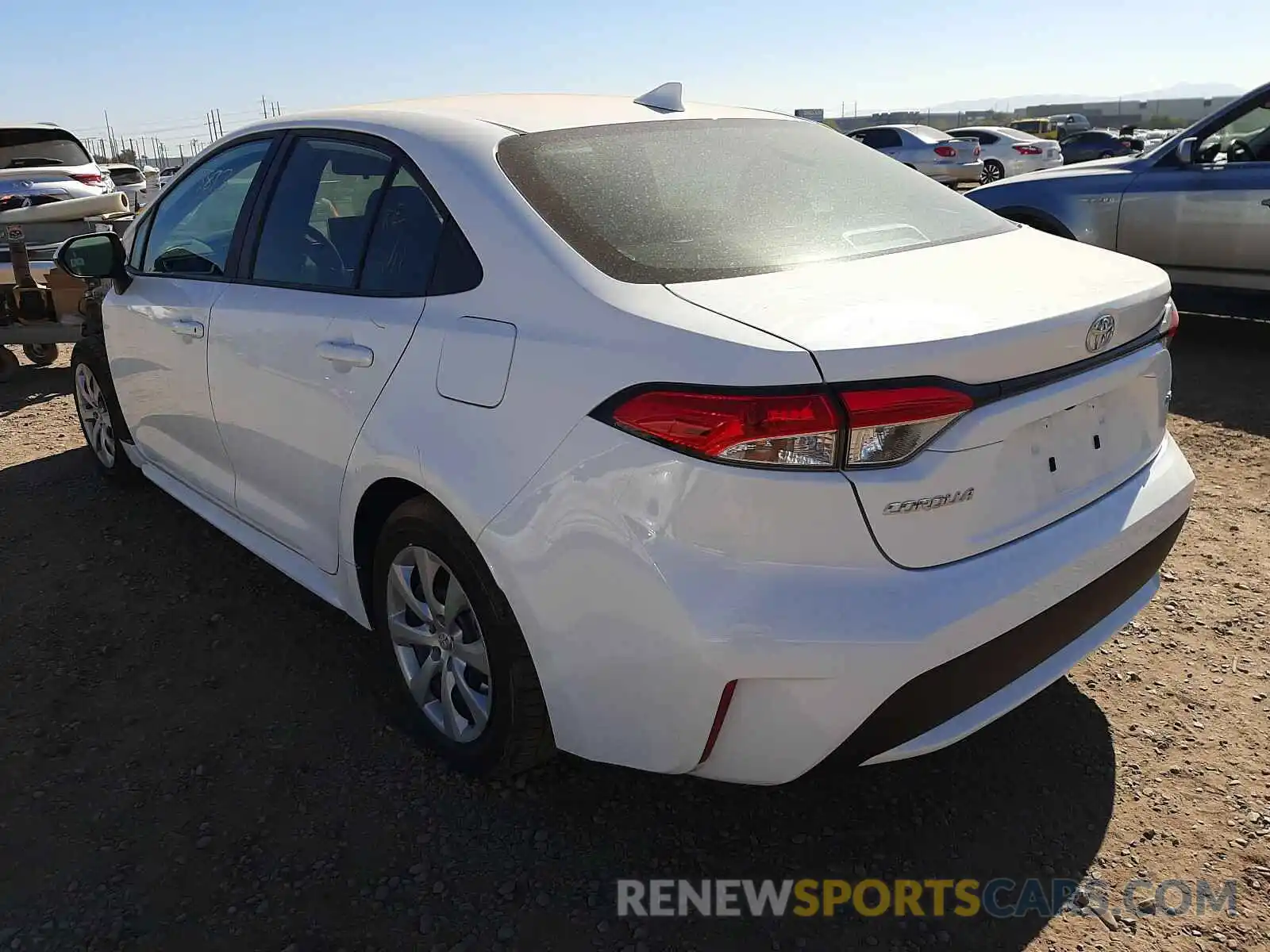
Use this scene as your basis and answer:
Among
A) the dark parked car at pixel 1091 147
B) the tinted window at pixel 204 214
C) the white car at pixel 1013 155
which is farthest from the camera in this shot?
the dark parked car at pixel 1091 147

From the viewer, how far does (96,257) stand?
3871 millimetres

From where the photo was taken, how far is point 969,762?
103 inches

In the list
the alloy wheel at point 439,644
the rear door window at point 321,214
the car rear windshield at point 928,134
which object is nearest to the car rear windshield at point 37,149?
the rear door window at point 321,214

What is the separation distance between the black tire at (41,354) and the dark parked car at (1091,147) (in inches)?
1047

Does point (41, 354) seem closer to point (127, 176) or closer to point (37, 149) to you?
point (37, 149)

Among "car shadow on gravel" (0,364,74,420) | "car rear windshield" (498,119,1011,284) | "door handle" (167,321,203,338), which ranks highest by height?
"car rear windshield" (498,119,1011,284)

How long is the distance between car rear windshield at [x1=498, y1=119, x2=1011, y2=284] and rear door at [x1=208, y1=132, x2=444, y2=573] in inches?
13.9

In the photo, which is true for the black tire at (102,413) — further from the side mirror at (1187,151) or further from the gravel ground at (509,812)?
the side mirror at (1187,151)

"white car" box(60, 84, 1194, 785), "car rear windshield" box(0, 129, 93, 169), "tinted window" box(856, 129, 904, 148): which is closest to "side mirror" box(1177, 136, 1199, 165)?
"white car" box(60, 84, 1194, 785)

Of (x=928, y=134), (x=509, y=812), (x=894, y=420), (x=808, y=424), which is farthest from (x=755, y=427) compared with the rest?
(x=928, y=134)

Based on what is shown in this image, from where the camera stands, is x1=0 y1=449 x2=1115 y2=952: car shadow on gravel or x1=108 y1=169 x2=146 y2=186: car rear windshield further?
x1=108 y1=169 x2=146 y2=186: car rear windshield

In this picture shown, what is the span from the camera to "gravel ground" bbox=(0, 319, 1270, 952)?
215cm

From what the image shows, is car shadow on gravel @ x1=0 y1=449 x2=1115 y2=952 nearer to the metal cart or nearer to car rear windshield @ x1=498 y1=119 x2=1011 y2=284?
car rear windshield @ x1=498 y1=119 x2=1011 y2=284

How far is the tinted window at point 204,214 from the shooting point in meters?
3.29
